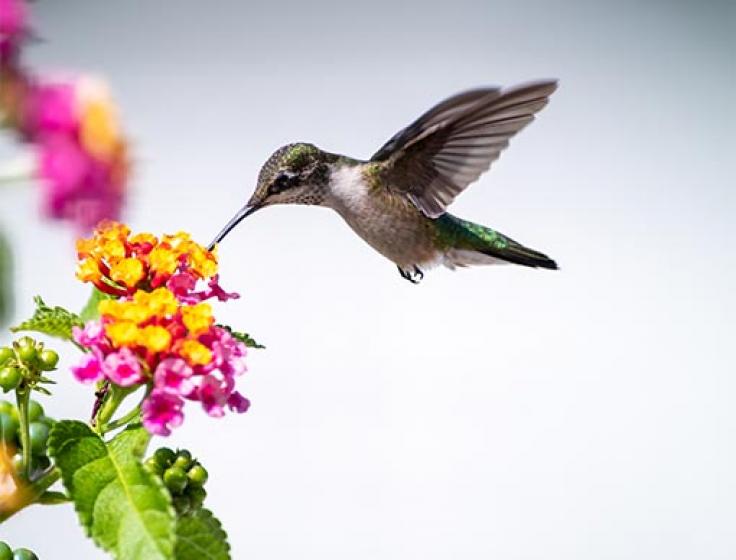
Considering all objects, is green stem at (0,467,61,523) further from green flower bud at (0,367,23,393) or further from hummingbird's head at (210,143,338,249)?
hummingbird's head at (210,143,338,249)

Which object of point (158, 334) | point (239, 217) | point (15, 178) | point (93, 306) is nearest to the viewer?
point (15, 178)

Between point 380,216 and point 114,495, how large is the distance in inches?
25.3

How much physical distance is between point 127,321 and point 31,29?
0.17 m

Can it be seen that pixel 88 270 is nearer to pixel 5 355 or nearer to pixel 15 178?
pixel 5 355

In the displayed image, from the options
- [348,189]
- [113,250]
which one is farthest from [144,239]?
[348,189]

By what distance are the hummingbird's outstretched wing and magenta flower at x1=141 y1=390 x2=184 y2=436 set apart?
1.53 feet

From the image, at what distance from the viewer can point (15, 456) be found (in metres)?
0.60

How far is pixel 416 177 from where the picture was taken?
3.70ft

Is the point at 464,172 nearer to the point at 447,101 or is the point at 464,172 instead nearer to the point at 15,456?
the point at 447,101

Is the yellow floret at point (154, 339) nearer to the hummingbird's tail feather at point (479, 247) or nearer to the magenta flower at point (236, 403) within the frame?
the magenta flower at point (236, 403)

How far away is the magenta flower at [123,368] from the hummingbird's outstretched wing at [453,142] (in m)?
0.46

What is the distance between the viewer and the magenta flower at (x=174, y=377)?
0.57 metres

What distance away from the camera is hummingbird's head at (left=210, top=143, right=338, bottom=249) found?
1005 mm

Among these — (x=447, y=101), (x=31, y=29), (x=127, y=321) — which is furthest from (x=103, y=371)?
(x=447, y=101)
